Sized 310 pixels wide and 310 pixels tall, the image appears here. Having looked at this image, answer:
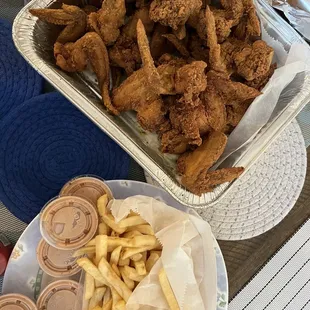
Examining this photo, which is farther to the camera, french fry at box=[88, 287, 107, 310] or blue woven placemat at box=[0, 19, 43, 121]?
blue woven placemat at box=[0, 19, 43, 121]

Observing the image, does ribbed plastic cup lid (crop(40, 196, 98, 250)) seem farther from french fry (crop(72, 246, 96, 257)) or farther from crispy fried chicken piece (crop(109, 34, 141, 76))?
crispy fried chicken piece (crop(109, 34, 141, 76))

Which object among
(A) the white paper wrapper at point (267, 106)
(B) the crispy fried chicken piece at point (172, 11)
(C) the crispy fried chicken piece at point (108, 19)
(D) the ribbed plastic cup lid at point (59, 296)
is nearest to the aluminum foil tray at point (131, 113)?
(A) the white paper wrapper at point (267, 106)

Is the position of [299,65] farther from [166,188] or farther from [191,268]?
[191,268]

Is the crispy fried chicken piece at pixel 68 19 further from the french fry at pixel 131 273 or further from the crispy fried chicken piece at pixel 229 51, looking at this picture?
the french fry at pixel 131 273

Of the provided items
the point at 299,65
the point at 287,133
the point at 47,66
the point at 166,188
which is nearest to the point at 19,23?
the point at 47,66

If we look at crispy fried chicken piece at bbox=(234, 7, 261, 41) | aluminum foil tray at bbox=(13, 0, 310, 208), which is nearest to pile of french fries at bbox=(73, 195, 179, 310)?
aluminum foil tray at bbox=(13, 0, 310, 208)

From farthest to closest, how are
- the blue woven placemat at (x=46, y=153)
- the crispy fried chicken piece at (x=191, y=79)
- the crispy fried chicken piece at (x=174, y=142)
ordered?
the blue woven placemat at (x=46, y=153) → the crispy fried chicken piece at (x=174, y=142) → the crispy fried chicken piece at (x=191, y=79)

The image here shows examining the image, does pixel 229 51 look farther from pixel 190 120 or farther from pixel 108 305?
pixel 108 305
